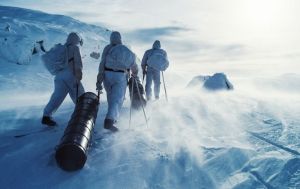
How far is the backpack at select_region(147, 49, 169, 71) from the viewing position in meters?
12.1

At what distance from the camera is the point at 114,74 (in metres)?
7.80

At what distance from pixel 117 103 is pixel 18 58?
20554 mm

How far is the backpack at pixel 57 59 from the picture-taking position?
7.77 meters

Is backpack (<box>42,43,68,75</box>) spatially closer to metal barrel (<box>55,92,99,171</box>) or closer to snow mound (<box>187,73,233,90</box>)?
metal barrel (<box>55,92,99,171</box>)

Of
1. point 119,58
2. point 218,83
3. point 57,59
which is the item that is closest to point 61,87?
point 57,59

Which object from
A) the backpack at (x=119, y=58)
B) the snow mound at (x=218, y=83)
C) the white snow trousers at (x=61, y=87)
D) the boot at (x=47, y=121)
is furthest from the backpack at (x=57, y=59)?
the snow mound at (x=218, y=83)

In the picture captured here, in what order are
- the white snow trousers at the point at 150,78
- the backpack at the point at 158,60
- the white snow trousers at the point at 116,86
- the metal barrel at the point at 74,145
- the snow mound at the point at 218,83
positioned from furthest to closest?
the snow mound at the point at 218,83
the white snow trousers at the point at 150,78
the backpack at the point at 158,60
the white snow trousers at the point at 116,86
the metal barrel at the point at 74,145

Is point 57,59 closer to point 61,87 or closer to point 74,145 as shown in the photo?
point 61,87

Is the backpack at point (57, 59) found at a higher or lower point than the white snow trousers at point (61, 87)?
higher

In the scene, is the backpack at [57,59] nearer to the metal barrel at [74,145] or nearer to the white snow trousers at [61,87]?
the white snow trousers at [61,87]

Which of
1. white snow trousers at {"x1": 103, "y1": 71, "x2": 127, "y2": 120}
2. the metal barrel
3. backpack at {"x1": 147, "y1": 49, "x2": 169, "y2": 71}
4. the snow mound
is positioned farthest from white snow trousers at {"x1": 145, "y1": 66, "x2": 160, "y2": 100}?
the snow mound

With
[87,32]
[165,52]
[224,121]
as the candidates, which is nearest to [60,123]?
[224,121]

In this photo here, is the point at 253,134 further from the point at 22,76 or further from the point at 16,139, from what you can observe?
the point at 22,76

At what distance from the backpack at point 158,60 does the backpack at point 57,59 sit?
185 inches
